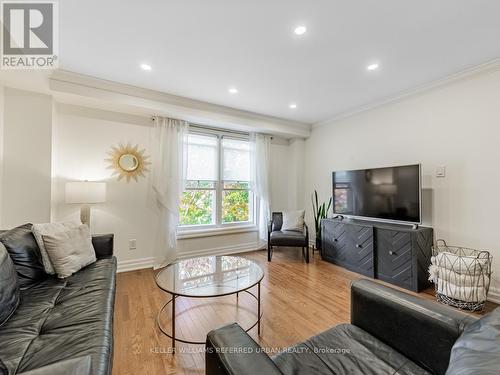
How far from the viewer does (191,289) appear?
73.5 inches

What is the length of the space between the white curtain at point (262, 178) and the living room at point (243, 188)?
0.13ft

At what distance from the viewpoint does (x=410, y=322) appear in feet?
3.62

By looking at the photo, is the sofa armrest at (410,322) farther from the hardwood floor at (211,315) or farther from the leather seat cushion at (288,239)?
the leather seat cushion at (288,239)

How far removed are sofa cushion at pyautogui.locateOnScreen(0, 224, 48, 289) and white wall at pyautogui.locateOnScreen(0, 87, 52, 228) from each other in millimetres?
997

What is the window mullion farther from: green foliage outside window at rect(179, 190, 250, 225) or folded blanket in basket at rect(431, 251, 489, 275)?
folded blanket in basket at rect(431, 251, 489, 275)

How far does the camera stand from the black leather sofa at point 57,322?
0.95 metres

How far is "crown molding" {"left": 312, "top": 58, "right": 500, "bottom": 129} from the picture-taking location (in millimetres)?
2424

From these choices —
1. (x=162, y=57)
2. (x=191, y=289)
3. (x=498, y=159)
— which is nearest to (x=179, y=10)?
(x=162, y=57)

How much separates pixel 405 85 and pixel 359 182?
1.38 metres

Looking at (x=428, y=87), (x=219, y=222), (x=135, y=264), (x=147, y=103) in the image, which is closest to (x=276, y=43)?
(x=147, y=103)

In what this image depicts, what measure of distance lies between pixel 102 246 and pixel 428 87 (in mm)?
4253

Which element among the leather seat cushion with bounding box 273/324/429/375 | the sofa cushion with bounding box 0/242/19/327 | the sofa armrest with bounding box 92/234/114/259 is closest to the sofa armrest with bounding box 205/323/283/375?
the leather seat cushion with bounding box 273/324/429/375

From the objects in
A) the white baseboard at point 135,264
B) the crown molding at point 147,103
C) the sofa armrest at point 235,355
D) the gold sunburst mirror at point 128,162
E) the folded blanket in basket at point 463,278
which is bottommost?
the white baseboard at point 135,264

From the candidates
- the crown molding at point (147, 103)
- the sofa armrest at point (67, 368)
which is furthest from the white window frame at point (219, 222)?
the sofa armrest at point (67, 368)
